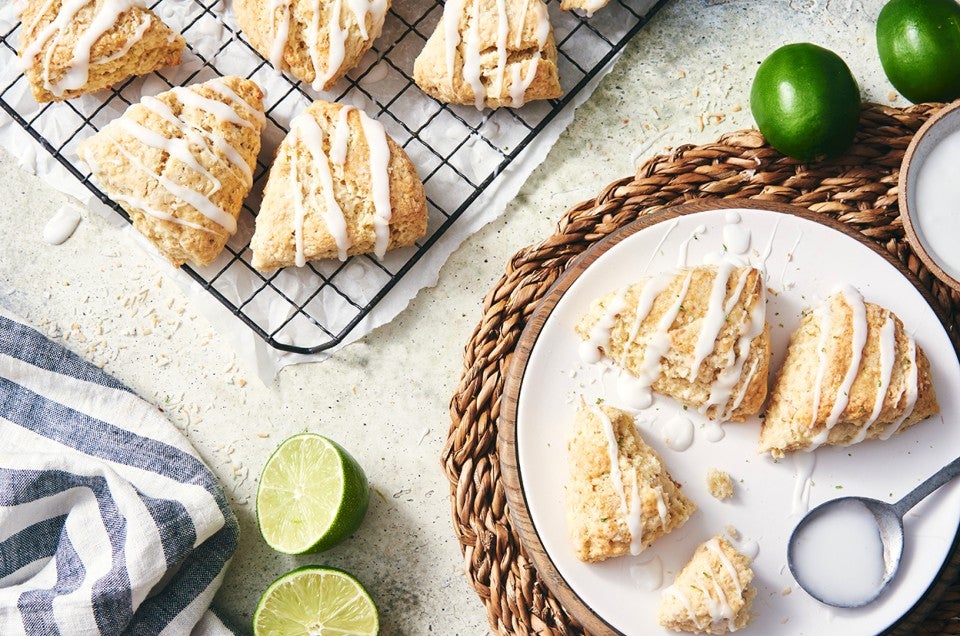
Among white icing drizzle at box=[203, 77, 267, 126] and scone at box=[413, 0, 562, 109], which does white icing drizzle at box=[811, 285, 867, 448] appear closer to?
scone at box=[413, 0, 562, 109]

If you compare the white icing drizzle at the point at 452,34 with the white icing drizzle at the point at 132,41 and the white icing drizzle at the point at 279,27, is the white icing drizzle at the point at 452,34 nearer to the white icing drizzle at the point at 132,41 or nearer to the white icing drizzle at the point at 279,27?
the white icing drizzle at the point at 279,27

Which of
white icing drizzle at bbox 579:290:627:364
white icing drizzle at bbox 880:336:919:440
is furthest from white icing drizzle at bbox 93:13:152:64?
white icing drizzle at bbox 880:336:919:440

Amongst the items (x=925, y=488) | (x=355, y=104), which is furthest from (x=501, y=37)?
(x=925, y=488)

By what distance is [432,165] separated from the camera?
2.95 m

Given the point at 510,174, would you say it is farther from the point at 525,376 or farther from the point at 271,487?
the point at 271,487

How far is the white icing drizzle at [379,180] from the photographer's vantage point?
2.74m

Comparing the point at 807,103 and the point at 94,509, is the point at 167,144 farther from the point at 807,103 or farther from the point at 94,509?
the point at 807,103

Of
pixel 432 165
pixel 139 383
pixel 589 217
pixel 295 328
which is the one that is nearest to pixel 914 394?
pixel 589 217

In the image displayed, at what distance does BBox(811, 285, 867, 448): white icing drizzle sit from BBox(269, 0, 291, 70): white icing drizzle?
1.78m

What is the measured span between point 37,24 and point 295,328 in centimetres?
119

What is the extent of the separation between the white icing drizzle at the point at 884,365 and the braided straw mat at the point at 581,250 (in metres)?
0.29

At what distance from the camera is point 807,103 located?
248cm

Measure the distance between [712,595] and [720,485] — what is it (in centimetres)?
29

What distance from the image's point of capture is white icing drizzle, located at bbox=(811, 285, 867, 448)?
2.39m
